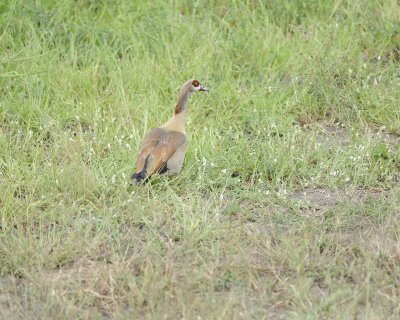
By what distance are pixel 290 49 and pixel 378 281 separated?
3.56 m

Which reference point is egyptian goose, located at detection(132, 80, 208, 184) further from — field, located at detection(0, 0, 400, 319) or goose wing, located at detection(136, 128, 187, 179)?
field, located at detection(0, 0, 400, 319)

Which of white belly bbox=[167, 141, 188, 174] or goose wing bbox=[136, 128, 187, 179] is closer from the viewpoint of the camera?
goose wing bbox=[136, 128, 187, 179]

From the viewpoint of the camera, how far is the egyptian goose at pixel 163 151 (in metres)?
6.32

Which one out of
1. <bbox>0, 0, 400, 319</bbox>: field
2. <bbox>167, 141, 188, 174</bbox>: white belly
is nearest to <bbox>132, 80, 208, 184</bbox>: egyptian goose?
<bbox>167, 141, 188, 174</bbox>: white belly

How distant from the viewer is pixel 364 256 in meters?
5.40

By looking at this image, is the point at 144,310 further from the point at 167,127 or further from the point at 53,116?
the point at 53,116

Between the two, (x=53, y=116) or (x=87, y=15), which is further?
(x=87, y=15)

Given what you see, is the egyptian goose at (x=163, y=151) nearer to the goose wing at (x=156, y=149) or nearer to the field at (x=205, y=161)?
the goose wing at (x=156, y=149)

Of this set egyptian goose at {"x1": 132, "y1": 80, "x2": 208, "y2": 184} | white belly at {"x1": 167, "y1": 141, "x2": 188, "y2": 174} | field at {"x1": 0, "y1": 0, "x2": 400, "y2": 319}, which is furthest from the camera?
white belly at {"x1": 167, "y1": 141, "x2": 188, "y2": 174}

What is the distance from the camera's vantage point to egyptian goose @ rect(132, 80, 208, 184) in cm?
632

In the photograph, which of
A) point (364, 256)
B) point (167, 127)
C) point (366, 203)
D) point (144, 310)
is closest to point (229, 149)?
point (167, 127)

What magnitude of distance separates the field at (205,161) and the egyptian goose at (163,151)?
0.39ft

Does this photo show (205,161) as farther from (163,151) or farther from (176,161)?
(163,151)

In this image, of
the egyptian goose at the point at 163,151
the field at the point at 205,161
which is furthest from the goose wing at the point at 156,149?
the field at the point at 205,161
